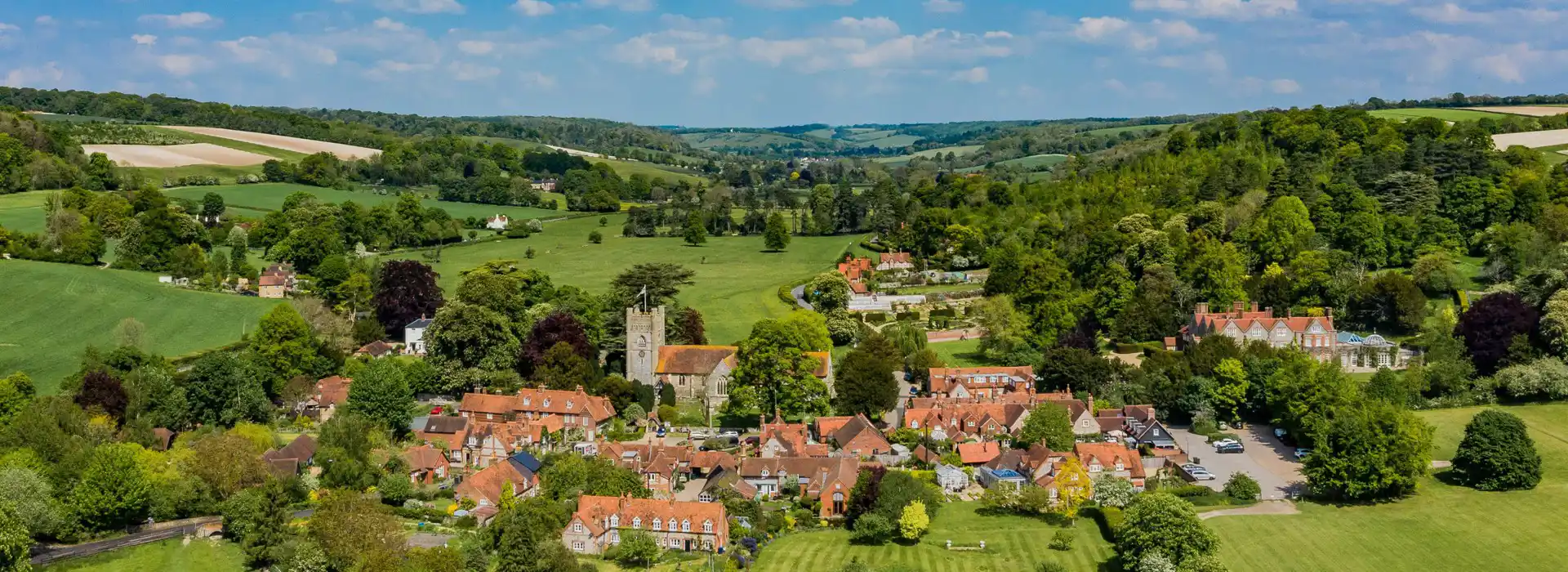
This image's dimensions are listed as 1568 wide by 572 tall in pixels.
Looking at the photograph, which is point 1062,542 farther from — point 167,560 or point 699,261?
point 699,261

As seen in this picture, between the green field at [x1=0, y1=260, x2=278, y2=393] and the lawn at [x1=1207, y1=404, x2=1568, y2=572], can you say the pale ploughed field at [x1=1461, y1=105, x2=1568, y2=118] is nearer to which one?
the lawn at [x1=1207, y1=404, x2=1568, y2=572]

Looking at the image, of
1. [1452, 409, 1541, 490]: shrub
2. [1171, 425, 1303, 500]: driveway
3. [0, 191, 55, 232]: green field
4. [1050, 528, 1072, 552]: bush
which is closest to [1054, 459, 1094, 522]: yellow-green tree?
[1050, 528, 1072, 552]: bush

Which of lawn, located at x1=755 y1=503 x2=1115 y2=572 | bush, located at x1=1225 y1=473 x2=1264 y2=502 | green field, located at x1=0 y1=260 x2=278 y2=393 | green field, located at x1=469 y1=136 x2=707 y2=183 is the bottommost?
lawn, located at x1=755 y1=503 x2=1115 y2=572

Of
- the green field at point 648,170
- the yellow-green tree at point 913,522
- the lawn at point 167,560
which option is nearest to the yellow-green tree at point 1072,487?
the yellow-green tree at point 913,522

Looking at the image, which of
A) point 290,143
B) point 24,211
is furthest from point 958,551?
point 290,143

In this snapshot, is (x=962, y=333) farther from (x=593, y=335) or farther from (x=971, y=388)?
(x=593, y=335)

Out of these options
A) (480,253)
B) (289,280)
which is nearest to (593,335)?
(289,280)

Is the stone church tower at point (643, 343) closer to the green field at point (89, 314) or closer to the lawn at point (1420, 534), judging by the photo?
the green field at point (89, 314)
